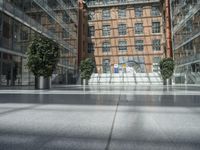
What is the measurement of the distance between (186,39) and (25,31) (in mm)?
22614

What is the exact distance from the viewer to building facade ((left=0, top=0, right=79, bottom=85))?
59.3ft

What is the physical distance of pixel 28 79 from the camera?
21656 mm

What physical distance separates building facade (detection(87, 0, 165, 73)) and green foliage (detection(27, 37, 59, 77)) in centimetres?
3418

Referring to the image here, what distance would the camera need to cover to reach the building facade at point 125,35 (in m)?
47.8

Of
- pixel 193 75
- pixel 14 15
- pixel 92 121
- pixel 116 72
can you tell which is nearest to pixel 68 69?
pixel 116 72

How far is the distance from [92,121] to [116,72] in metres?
45.1

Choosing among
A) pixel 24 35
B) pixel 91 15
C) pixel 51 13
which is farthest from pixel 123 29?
pixel 24 35

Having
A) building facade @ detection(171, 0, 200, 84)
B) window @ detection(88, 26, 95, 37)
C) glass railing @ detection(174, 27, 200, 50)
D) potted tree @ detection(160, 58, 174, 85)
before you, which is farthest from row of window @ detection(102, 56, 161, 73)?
potted tree @ detection(160, 58, 174, 85)

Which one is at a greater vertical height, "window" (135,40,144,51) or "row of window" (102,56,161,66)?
"window" (135,40,144,51)

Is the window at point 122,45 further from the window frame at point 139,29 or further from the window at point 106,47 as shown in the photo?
the window frame at point 139,29

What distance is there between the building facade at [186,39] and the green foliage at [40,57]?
1880cm

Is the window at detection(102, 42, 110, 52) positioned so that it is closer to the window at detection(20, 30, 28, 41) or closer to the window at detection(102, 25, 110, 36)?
the window at detection(102, 25, 110, 36)

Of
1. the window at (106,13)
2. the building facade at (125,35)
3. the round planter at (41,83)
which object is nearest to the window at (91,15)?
the building facade at (125,35)

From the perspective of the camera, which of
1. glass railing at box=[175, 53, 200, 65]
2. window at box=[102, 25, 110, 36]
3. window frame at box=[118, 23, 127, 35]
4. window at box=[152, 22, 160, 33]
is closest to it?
glass railing at box=[175, 53, 200, 65]
